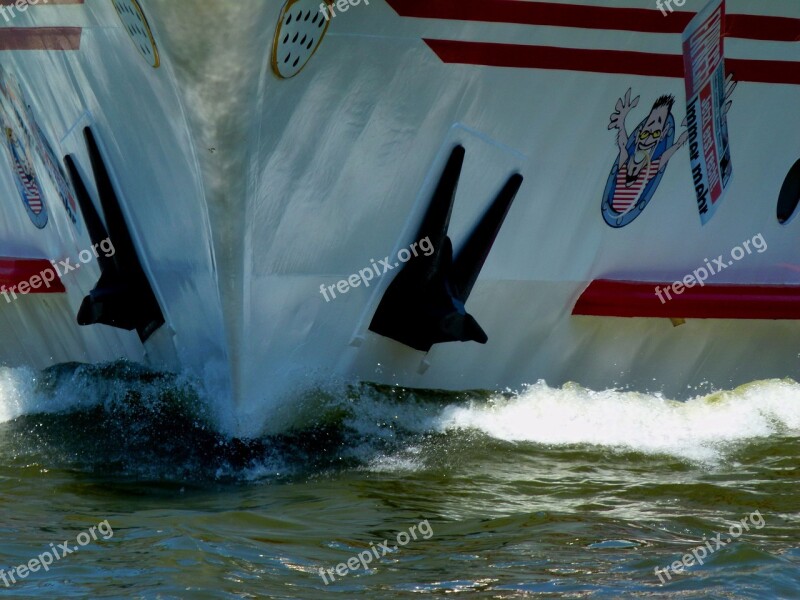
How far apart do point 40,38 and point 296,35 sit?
1.45m

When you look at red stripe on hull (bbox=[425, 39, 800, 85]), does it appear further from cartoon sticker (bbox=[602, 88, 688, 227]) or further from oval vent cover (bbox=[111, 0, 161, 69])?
oval vent cover (bbox=[111, 0, 161, 69])

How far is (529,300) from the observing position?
5418 mm

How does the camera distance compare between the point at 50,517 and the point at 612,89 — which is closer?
the point at 50,517

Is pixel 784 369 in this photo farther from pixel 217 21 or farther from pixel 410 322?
pixel 217 21

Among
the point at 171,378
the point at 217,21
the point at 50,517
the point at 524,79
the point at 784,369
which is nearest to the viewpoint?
the point at 217,21

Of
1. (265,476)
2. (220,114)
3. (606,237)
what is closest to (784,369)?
(606,237)

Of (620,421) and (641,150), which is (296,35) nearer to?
(641,150)

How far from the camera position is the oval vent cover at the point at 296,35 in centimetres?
421

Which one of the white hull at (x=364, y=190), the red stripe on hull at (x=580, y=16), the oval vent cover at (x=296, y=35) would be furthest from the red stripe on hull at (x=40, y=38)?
the red stripe on hull at (x=580, y=16)

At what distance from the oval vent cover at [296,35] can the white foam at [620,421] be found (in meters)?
1.79

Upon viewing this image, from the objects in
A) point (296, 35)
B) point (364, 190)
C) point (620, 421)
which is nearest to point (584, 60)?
point (364, 190)

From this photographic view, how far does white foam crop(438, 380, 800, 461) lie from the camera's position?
5.50 meters

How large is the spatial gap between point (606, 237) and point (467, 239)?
708mm

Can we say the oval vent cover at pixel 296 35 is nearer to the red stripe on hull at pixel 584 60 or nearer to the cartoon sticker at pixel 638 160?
the red stripe on hull at pixel 584 60
